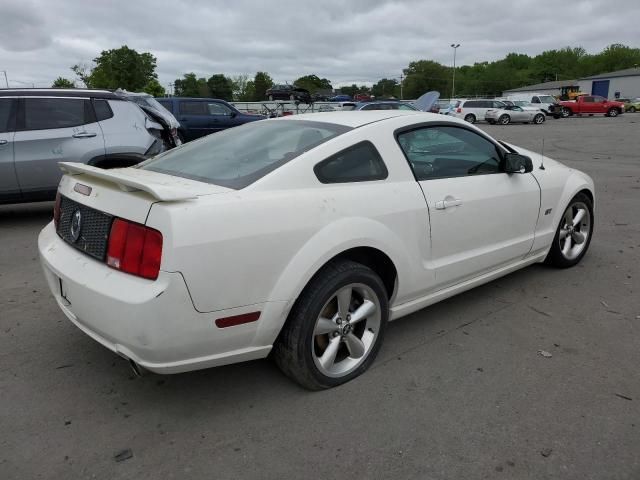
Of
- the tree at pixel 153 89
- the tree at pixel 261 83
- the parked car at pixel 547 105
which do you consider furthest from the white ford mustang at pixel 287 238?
the tree at pixel 261 83

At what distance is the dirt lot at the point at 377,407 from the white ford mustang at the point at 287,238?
0.29m

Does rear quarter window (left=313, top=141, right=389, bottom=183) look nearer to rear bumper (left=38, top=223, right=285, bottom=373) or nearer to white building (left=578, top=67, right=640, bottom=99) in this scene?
rear bumper (left=38, top=223, right=285, bottom=373)

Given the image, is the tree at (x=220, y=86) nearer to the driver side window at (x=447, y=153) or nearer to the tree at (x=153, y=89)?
the tree at (x=153, y=89)

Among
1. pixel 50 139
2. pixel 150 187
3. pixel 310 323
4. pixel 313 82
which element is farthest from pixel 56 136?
pixel 313 82

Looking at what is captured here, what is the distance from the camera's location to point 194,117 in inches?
605

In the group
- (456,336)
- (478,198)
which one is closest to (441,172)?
(478,198)

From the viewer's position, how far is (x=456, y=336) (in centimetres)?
341

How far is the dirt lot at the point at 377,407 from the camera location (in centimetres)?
222

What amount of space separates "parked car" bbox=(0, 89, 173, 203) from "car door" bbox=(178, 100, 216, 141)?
8.44m

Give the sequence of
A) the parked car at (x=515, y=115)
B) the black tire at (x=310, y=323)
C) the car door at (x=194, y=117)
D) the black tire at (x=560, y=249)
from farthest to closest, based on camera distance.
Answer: the parked car at (x=515, y=115) < the car door at (x=194, y=117) < the black tire at (x=560, y=249) < the black tire at (x=310, y=323)

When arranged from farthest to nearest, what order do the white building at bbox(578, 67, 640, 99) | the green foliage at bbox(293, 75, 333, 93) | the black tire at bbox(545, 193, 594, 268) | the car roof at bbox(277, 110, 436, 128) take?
the green foliage at bbox(293, 75, 333, 93), the white building at bbox(578, 67, 640, 99), the black tire at bbox(545, 193, 594, 268), the car roof at bbox(277, 110, 436, 128)

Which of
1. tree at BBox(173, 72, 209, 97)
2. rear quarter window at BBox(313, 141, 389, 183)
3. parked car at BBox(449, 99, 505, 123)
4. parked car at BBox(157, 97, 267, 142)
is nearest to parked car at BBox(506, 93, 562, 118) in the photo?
parked car at BBox(449, 99, 505, 123)

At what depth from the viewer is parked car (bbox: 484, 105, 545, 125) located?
31656 millimetres

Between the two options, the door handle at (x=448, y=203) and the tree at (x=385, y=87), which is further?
the tree at (x=385, y=87)
